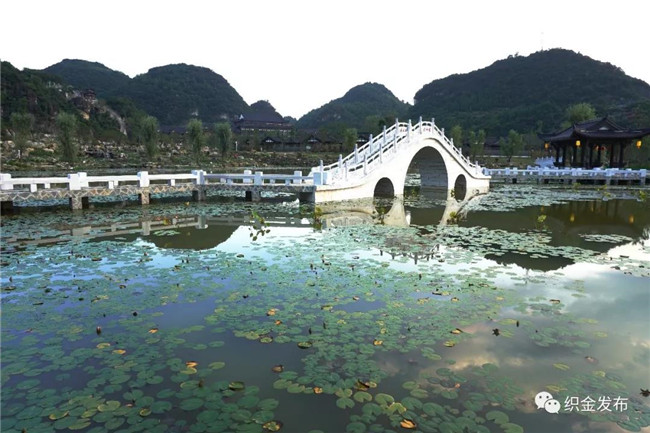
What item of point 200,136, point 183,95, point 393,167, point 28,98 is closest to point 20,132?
point 200,136

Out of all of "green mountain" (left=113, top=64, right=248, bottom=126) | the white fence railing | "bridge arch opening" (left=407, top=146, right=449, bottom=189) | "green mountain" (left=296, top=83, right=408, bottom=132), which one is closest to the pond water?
"bridge arch opening" (left=407, top=146, right=449, bottom=189)

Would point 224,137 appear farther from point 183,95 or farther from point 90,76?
point 90,76

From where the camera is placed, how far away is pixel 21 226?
12.8m

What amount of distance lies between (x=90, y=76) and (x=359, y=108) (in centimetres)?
8638

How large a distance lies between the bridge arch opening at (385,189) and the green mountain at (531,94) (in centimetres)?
6620

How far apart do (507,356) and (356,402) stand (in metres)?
2.00

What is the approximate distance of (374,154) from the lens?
72.6 feet

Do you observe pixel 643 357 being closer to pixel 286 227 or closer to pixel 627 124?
pixel 286 227

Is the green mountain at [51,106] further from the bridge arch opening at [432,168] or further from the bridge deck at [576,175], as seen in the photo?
the bridge deck at [576,175]

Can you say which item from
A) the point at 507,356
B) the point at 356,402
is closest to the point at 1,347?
the point at 356,402

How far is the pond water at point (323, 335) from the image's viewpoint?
143 inches

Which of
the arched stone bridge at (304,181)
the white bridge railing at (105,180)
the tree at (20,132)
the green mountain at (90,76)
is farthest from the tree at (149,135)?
the green mountain at (90,76)

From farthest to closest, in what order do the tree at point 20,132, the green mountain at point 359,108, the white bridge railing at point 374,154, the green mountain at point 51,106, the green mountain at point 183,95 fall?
the green mountain at point 359,108, the green mountain at point 183,95, the green mountain at point 51,106, the tree at point 20,132, the white bridge railing at point 374,154

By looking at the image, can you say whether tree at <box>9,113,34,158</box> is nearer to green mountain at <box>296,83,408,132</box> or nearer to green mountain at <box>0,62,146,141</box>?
green mountain at <box>0,62,146,141</box>
